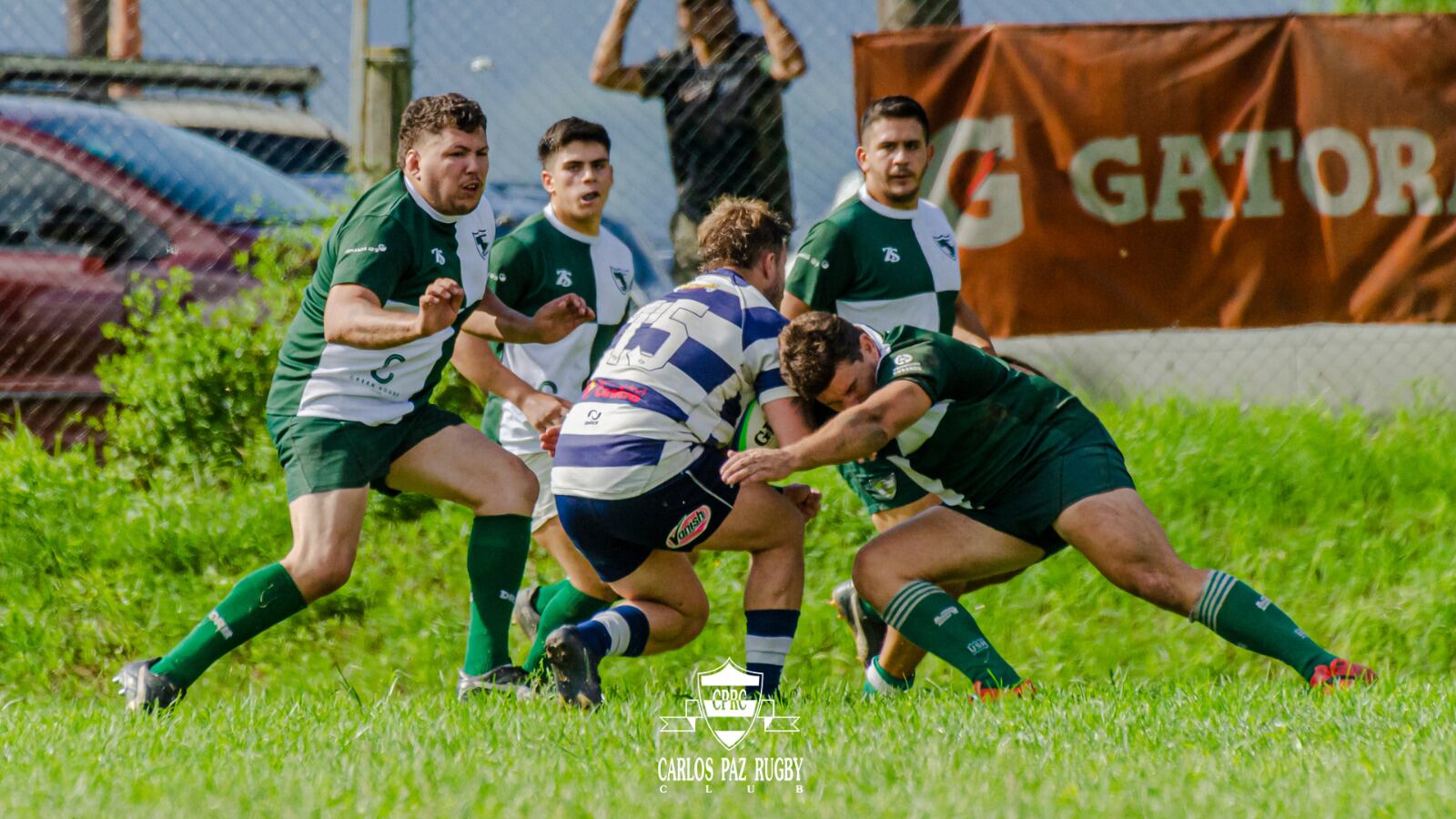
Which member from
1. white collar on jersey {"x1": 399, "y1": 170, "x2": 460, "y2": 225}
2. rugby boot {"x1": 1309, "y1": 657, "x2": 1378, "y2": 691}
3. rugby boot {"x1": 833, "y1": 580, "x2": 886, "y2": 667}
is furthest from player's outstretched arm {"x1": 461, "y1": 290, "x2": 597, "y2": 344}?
rugby boot {"x1": 1309, "y1": 657, "x2": 1378, "y2": 691}

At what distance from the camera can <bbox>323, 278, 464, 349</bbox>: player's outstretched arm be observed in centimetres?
432

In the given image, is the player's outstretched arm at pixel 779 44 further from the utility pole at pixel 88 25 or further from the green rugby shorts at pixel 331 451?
the utility pole at pixel 88 25

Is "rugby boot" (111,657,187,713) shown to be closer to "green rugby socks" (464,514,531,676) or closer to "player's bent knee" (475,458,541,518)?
"green rugby socks" (464,514,531,676)

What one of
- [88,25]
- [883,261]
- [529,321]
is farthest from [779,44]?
[88,25]

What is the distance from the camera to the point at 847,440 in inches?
169

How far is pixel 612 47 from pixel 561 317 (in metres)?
2.69

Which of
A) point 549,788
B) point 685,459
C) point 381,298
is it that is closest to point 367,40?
point 381,298

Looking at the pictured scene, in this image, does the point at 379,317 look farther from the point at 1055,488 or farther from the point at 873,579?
the point at 1055,488

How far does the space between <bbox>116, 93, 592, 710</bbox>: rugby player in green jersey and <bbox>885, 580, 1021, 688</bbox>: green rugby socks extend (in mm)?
1234

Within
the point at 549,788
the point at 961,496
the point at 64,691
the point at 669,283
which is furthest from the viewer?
the point at 669,283

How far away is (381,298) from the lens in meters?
4.66

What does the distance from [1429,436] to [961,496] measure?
3.54m

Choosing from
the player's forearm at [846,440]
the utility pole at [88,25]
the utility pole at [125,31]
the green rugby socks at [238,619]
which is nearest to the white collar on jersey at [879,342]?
the player's forearm at [846,440]

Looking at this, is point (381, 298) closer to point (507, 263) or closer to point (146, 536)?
point (507, 263)
